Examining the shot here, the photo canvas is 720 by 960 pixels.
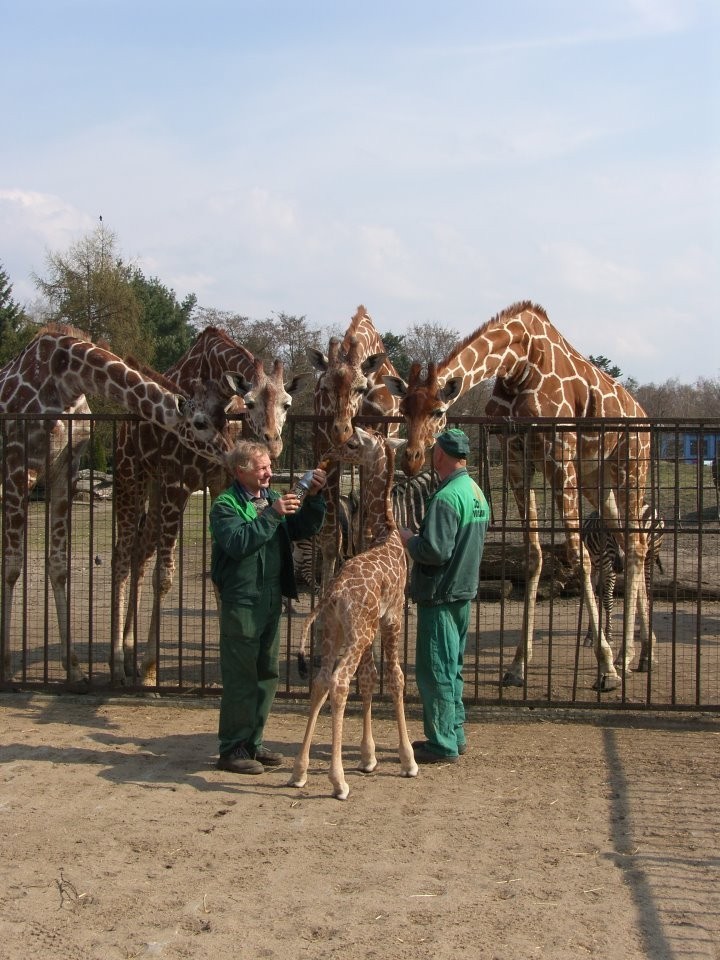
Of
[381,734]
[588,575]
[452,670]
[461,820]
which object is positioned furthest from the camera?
[588,575]

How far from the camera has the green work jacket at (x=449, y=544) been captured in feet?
19.8

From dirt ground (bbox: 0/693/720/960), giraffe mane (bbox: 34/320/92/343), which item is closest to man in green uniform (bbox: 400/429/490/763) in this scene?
dirt ground (bbox: 0/693/720/960)

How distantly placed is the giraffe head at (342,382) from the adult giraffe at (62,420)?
873mm

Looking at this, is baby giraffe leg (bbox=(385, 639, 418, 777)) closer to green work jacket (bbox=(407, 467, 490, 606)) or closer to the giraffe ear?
green work jacket (bbox=(407, 467, 490, 606))

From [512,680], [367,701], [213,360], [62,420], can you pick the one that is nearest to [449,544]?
[367,701]

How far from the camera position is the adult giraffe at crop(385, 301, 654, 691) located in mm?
8188

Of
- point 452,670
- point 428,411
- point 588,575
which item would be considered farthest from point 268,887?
point 588,575

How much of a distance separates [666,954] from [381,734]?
130 inches

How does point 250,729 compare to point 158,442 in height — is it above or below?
below

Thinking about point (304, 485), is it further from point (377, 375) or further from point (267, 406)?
point (377, 375)

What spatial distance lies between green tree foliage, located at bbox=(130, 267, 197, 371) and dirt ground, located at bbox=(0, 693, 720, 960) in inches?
1387

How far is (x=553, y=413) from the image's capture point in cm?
913

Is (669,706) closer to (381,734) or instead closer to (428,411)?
(381,734)

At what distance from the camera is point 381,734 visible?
711 centimetres
